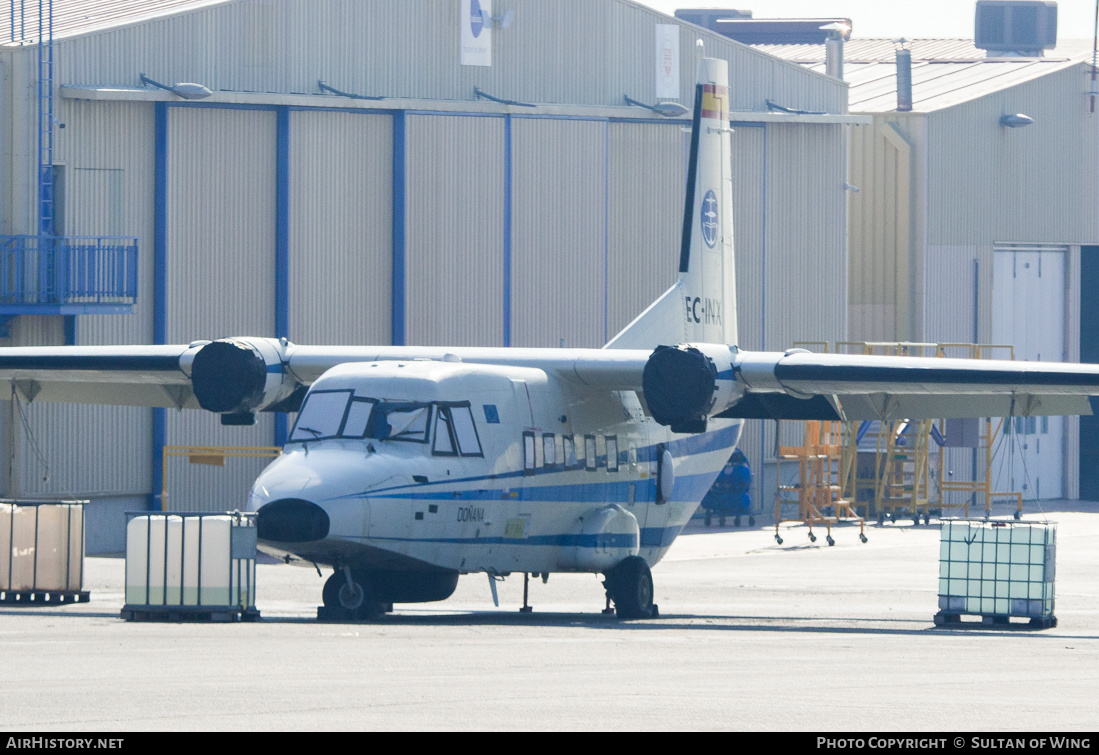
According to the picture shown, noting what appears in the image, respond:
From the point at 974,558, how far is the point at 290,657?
8.76m

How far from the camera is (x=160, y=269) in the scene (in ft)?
104

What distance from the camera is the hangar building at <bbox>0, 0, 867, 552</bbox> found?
100 ft

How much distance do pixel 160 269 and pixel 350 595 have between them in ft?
50.6

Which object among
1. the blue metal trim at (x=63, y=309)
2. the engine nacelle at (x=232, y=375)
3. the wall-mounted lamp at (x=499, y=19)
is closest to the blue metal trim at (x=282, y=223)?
the blue metal trim at (x=63, y=309)

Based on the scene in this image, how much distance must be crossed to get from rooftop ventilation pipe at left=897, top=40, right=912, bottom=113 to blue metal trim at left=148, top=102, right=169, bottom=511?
2041 centimetres

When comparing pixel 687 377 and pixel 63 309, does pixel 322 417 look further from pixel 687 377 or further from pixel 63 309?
pixel 63 309

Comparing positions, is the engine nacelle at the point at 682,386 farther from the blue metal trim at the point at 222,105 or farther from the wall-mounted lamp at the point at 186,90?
the blue metal trim at the point at 222,105

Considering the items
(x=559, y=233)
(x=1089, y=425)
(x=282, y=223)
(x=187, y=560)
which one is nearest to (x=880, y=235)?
(x=1089, y=425)

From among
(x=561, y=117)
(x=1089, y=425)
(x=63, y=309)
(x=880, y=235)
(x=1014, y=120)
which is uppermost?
(x=1014, y=120)

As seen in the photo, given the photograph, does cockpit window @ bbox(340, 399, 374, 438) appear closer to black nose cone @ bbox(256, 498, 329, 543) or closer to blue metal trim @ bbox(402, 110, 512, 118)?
black nose cone @ bbox(256, 498, 329, 543)

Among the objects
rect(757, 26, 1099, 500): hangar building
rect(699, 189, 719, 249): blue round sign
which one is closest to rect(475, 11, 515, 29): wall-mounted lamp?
rect(699, 189, 719, 249): blue round sign
